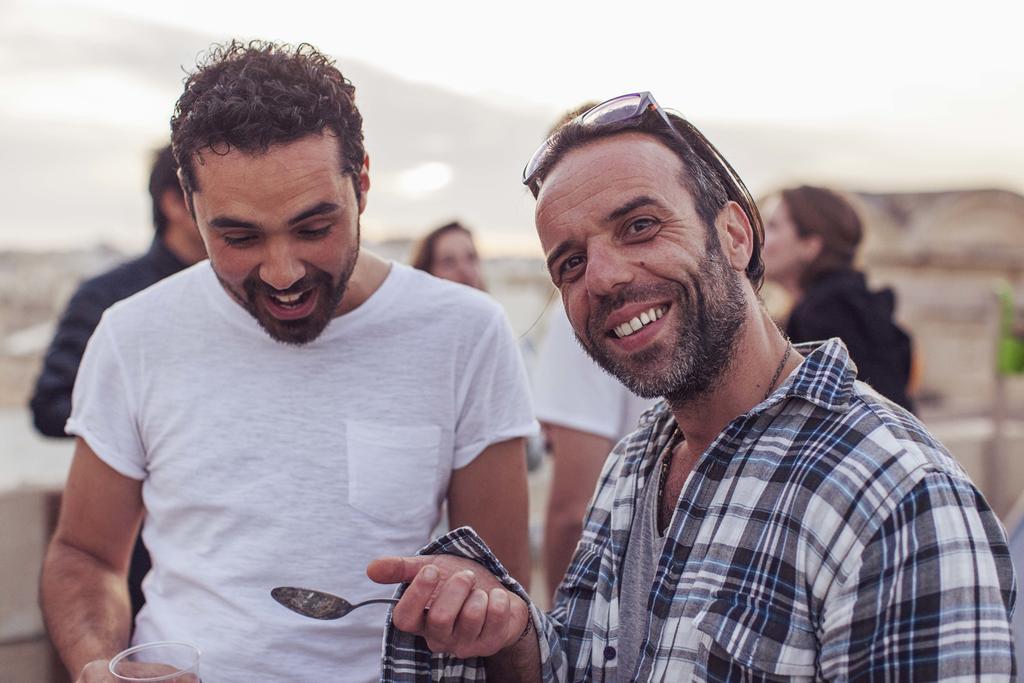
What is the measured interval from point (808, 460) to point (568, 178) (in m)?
0.65

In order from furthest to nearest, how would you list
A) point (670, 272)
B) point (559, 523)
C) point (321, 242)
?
1. point (559, 523)
2. point (321, 242)
3. point (670, 272)

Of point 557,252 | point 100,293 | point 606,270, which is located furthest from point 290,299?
point 100,293

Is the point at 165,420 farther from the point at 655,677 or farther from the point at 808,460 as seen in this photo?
the point at 808,460

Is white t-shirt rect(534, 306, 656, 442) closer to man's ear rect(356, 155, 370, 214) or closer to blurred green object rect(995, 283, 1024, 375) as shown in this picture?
man's ear rect(356, 155, 370, 214)

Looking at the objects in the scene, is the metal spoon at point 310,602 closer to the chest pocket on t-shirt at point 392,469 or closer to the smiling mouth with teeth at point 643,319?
the chest pocket on t-shirt at point 392,469

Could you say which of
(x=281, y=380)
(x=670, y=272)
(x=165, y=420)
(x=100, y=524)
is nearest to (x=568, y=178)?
(x=670, y=272)

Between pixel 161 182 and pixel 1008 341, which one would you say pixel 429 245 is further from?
pixel 1008 341

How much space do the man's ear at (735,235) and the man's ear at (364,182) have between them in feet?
2.65

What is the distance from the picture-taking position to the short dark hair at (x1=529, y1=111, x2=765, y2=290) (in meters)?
1.62

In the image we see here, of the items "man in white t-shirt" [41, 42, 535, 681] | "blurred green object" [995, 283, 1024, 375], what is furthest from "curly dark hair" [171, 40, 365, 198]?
"blurred green object" [995, 283, 1024, 375]

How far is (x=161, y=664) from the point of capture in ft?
5.07

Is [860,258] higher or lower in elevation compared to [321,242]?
higher

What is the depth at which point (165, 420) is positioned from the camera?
6.46ft

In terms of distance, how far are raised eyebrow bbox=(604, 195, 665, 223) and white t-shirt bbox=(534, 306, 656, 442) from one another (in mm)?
1155
